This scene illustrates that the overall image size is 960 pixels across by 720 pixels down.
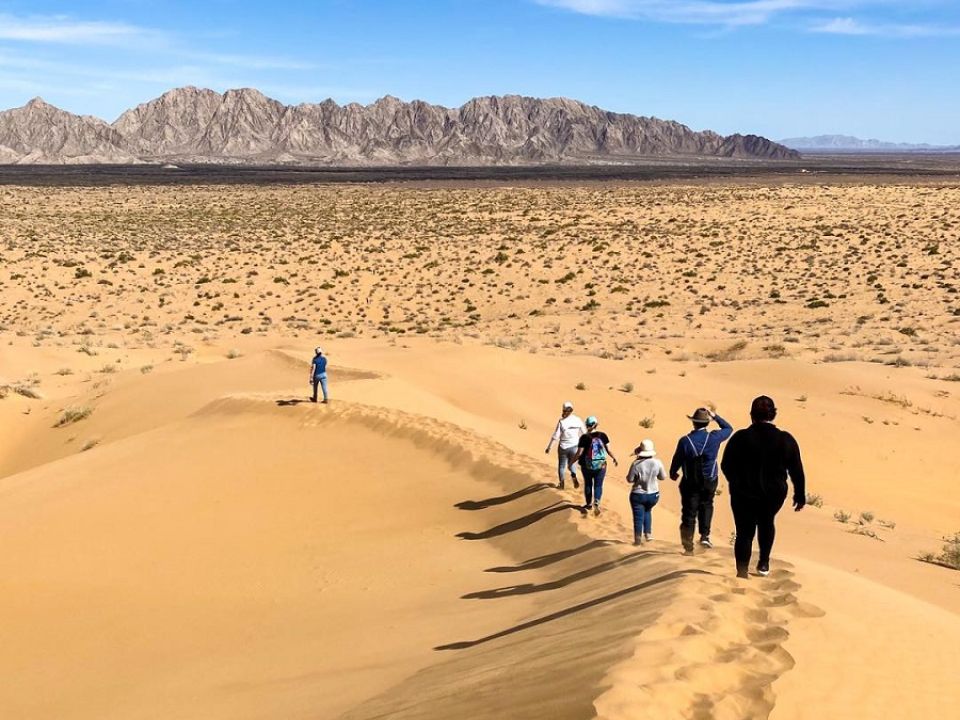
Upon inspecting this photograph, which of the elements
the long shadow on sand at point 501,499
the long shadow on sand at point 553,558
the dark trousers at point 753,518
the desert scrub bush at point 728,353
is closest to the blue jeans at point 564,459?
the long shadow on sand at point 501,499

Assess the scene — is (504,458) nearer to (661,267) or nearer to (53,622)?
(53,622)

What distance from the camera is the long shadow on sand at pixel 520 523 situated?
40.9 feet

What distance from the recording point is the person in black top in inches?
297

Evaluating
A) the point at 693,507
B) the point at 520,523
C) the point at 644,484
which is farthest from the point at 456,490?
the point at 693,507

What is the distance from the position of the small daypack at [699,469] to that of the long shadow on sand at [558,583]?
0.93 meters

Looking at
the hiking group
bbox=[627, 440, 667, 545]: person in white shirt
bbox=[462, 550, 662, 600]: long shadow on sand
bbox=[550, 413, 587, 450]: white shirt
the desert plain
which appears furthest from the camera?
bbox=[550, 413, 587, 450]: white shirt

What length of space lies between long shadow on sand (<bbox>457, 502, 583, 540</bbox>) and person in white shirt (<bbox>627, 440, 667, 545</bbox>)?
6.95 feet

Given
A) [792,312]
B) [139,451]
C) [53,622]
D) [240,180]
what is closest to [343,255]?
[792,312]

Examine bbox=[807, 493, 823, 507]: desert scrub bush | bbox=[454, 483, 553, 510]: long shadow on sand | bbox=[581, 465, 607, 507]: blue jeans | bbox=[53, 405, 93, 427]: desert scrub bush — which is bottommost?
bbox=[807, 493, 823, 507]: desert scrub bush

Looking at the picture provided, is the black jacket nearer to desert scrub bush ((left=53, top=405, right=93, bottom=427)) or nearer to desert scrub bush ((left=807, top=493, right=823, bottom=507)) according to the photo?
desert scrub bush ((left=807, top=493, right=823, bottom=507))

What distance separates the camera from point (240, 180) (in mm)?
135750

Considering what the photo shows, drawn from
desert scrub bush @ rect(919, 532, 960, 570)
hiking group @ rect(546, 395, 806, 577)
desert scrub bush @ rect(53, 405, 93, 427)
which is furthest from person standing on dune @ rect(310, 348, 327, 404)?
desert scrub bush @ rect(919, 532, 960, 570)

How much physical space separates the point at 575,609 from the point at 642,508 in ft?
8.05

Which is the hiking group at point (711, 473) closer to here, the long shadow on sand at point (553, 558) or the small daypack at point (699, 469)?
the small daypack at point (699, 469)
